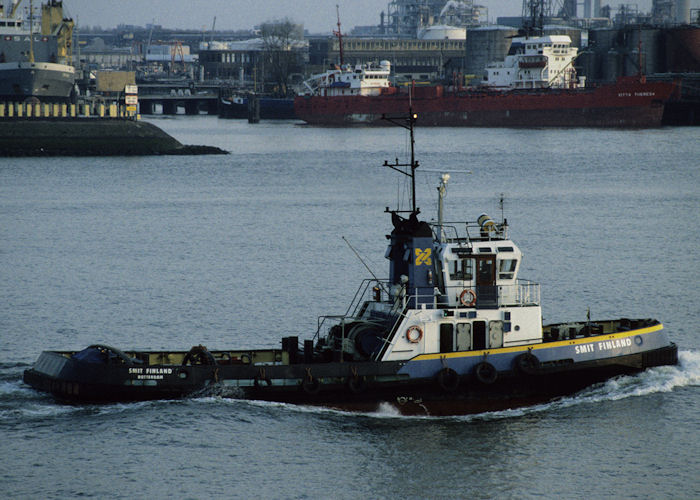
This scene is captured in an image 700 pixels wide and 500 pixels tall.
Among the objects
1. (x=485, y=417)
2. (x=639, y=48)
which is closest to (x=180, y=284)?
(x=485, y=417)

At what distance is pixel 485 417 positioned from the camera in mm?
24406

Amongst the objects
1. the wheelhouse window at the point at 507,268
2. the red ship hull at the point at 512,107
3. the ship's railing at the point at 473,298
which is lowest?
the ship's railing at the point at 473,298

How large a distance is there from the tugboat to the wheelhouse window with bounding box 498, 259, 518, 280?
4 centimetres

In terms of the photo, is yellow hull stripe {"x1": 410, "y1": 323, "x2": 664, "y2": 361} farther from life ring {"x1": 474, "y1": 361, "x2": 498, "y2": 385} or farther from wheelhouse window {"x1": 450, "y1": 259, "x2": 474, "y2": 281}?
wheelhouse window {"x1": 450, "y1": 259, "x2": 474, "y2": 281}

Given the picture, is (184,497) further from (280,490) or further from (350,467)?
(350,467)

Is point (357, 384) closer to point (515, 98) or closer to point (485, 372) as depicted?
point (485, 372)

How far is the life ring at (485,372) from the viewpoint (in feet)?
79.3

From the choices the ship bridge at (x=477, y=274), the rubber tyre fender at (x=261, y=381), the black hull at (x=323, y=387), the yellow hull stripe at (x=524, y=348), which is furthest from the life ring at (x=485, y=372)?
the rubber tyre fender at (x=261, y=381)

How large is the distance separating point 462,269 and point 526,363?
103 inches

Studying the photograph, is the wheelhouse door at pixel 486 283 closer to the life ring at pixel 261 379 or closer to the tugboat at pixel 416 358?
the tugboat at pixel 416 358

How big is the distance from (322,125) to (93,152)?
51144 mm

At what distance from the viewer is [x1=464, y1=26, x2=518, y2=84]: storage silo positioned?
6334 inches

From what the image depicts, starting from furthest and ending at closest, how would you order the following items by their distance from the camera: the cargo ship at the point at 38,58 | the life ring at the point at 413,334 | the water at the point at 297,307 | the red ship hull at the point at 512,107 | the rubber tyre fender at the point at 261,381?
the red ship hull at the point at 512,107 < the cargo ship at the point at 38,58 < the life ring at the point at 413,334 < the rubber tyre fender at the point at 261,381 < the water at the point at 297,307

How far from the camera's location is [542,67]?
4978 inches
